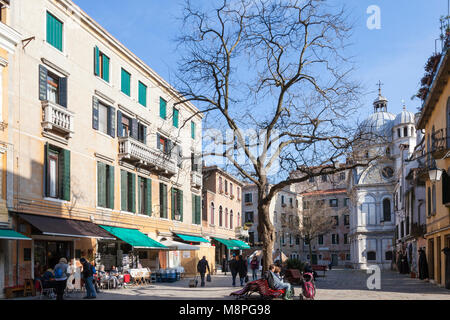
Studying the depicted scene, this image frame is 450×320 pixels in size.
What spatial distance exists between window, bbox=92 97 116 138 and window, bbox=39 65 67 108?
2.51m

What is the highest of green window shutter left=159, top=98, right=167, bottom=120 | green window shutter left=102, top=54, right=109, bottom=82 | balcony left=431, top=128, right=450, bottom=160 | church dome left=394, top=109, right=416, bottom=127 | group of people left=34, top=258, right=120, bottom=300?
church dome left=394, top=109, right=416, bottom=127

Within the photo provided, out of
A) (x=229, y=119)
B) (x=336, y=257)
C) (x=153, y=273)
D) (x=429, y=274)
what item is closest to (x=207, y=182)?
(x=153, y=273)

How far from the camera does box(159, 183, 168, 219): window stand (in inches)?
1243

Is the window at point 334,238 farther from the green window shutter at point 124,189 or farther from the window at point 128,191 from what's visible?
the green window shutter at point 124,189

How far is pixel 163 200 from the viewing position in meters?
31.9

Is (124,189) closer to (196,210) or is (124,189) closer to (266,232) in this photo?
(266,232)

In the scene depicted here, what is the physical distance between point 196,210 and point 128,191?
1103 cm

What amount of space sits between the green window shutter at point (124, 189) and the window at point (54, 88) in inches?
233

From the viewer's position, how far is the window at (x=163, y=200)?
3156 cm

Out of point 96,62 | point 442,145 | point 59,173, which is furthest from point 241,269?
point 96,62

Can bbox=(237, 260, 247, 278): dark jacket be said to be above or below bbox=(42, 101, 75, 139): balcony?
below

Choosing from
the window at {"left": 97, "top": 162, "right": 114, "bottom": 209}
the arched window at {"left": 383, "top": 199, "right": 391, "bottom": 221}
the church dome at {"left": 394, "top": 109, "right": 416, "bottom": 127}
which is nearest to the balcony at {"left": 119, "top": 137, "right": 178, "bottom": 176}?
the window at {"left": 97, "top": 162, "right": 114, "bottom": 209}

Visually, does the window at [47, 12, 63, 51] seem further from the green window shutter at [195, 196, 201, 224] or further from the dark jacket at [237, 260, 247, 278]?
the green window shutter at [195, 196, 201, 224]

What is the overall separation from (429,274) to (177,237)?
15.2 m
